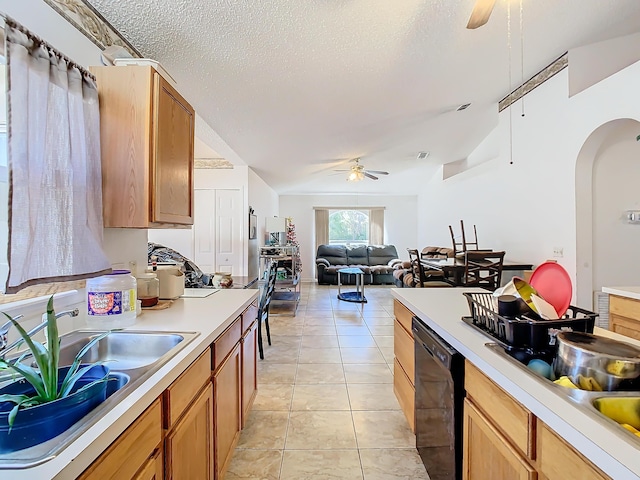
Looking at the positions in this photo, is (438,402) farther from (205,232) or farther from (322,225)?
(322,225)

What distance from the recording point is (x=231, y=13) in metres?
1.81

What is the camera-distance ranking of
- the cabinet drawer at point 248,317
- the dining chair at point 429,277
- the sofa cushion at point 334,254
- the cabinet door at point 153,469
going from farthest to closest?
the sofa cushion at point 334,254 → the dining chair at point 429,277 → the cabinet drawer at point 248,317 → the cabinet door at point 153,469

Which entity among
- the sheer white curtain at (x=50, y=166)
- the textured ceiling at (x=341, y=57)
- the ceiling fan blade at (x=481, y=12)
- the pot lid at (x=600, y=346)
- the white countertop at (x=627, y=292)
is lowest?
A: the white countertop at (x=627, y=292)

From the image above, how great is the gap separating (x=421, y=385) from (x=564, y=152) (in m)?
3.18

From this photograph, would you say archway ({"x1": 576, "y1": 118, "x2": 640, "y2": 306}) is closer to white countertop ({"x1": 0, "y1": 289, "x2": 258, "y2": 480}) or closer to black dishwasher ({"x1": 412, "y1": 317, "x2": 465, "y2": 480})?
black dishwasher ({"x1": 412, "y1": 317, "x2": 465, "y2": 480})

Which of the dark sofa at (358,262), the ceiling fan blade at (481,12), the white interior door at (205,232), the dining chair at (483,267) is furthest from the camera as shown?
the dark sofa at (358,262)

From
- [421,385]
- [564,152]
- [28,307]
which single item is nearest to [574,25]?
[564,152]

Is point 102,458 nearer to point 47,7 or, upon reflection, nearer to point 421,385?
point 421,385

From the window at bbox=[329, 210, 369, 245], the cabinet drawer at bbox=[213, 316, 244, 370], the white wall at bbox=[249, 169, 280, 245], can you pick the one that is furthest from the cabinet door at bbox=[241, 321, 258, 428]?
the window at bbox=[329, 210, 369, 245]

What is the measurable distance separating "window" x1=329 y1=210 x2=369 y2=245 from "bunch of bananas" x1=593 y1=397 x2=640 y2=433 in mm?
8324

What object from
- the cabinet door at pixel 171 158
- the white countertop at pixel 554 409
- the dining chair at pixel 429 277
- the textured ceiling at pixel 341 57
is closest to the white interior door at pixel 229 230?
the textured ceiling at pixel 341 57

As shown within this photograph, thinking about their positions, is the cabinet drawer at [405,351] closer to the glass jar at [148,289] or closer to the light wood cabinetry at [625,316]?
the light wood cabinetry at [625,316]

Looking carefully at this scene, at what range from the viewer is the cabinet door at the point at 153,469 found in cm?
80

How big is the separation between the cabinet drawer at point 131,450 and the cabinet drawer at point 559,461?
0.98m
